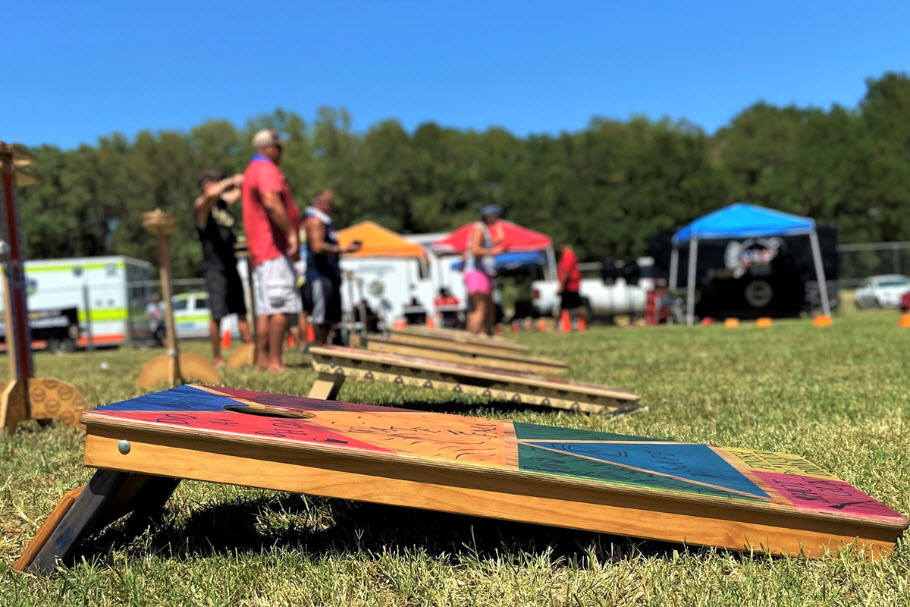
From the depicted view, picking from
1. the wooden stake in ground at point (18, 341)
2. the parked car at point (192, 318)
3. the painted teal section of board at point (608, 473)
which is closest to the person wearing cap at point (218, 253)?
the wooden stake in ground at point (18, 341)

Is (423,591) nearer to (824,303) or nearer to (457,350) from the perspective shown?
(457,350)

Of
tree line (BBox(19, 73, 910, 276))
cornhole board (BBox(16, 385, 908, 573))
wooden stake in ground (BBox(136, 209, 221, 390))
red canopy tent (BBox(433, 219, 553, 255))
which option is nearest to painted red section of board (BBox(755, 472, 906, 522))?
cornhole board (BBox(16, 385, 908, 573))

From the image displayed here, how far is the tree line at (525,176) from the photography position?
44.5m

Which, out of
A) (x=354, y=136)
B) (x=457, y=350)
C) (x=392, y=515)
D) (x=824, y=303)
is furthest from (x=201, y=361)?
(x=354, y=136)

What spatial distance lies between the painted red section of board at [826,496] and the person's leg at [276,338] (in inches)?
187

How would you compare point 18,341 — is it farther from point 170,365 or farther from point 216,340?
point 216,340

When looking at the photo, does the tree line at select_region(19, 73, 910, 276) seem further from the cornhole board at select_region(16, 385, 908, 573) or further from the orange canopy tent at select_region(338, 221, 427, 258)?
the cornhole board at select_region(16, 385, 908, 573)

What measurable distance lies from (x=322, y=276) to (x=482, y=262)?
8.40 feet

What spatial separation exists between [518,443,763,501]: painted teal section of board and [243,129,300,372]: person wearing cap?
4509mm

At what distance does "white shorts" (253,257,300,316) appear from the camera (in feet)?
20.2

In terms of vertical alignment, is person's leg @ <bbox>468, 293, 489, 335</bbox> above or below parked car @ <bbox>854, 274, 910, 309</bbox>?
above

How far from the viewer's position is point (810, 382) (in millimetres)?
5102

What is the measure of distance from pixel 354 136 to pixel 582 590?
176 feet

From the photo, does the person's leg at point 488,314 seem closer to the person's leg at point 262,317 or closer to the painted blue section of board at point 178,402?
the person's leg at point 262,317
